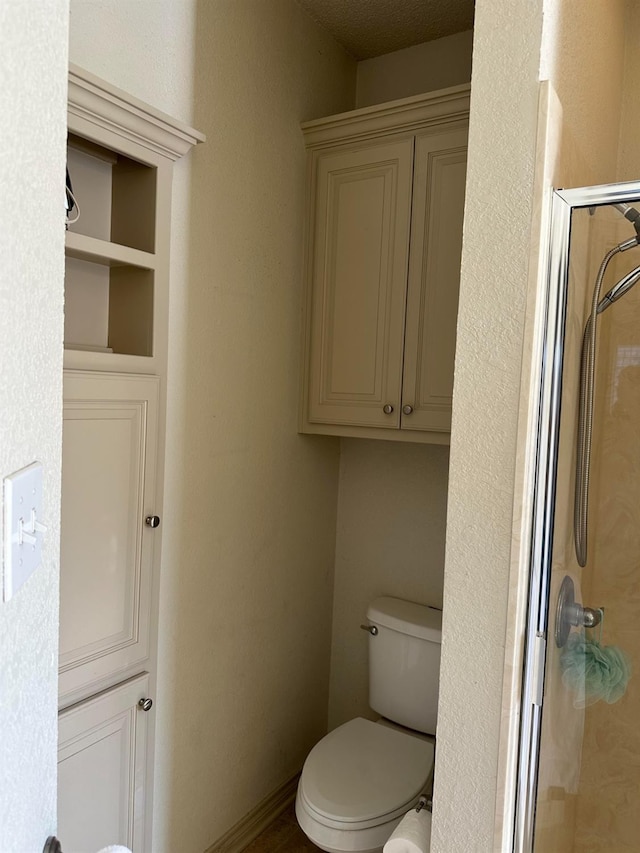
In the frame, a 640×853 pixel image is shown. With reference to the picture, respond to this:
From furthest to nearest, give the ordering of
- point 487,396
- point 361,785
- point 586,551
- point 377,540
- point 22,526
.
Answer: point 377,540, point 361,785, point 586,551, point 487,396, point 22,526

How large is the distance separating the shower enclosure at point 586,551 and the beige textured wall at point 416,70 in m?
1.19

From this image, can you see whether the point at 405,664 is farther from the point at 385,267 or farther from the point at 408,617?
the point at 385,267

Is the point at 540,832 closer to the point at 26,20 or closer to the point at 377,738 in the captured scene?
the point at 377,738

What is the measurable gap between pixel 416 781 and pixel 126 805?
0.78 meters

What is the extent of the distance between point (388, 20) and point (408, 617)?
1938mm

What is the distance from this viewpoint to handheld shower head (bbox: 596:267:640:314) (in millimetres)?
1382

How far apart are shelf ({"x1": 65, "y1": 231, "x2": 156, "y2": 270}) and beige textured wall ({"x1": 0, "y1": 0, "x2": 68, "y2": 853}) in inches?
30.1

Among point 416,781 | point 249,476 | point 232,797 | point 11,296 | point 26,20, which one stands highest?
point 26,20

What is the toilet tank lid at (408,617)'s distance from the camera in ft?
6.64

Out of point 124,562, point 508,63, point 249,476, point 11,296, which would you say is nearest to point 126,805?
point 124,562

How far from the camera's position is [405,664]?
2.07 m

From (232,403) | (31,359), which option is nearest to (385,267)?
(232,403)

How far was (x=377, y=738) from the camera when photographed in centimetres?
200

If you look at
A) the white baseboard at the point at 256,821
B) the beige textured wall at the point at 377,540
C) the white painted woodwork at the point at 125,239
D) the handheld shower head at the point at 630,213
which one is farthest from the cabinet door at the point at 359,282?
the white baseboard at the point at 256,821
